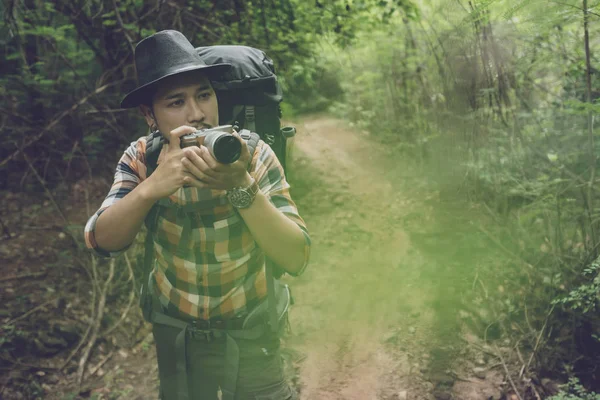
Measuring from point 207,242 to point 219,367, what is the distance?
574 millimetres

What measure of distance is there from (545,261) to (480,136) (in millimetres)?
1727

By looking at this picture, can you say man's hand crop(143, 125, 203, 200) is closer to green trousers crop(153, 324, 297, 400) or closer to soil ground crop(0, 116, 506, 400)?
green trousers crop(153, 324, 297, 400)

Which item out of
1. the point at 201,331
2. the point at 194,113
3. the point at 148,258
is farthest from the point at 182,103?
the point at 201,331

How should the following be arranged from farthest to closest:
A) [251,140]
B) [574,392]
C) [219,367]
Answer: [574,392] → [219,367] → [251,140]

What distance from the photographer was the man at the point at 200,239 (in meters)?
1.75

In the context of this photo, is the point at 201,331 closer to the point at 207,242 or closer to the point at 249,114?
the point at 207,242

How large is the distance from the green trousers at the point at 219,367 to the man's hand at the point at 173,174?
72cm

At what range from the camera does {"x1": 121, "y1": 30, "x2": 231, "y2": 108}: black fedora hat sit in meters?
1.86

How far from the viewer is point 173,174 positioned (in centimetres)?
159

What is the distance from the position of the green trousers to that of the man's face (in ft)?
2.95

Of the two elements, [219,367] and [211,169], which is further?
[219,367]

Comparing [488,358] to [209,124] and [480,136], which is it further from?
[209,124]

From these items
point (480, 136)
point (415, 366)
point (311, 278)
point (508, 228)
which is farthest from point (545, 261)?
point (311, 278)

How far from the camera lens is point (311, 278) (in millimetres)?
5590
